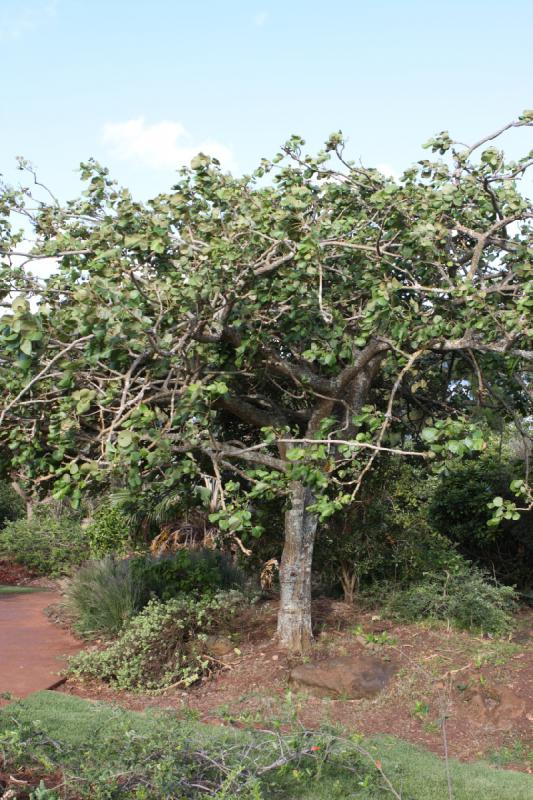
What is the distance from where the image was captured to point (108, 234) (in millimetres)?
6949

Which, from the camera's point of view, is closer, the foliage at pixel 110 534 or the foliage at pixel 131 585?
the foliage at pixel 131 585

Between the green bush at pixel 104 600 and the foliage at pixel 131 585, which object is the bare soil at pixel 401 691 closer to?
the foliage at pixel 131 585

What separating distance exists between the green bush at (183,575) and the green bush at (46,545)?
600cm

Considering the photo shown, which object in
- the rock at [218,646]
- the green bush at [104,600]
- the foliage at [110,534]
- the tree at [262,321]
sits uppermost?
the tree at [262,321]

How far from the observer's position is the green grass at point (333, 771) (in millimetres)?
4777

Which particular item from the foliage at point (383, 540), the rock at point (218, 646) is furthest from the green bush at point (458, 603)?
the rock at point (218, 646)

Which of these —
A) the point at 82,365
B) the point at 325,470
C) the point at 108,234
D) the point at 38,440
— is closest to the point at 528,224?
the point at 325,470

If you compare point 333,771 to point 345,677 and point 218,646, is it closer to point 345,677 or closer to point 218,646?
point 345,677

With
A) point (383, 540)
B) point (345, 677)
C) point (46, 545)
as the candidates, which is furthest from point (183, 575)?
point (46, 545)

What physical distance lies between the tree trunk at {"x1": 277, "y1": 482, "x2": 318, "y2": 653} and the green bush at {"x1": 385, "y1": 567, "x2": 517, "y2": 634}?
1.24 meters

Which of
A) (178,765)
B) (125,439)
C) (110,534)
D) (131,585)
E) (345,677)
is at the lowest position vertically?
(345,677)

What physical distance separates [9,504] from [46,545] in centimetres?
382

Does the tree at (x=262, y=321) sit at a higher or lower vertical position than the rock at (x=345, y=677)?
higher

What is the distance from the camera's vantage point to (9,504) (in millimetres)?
19750
